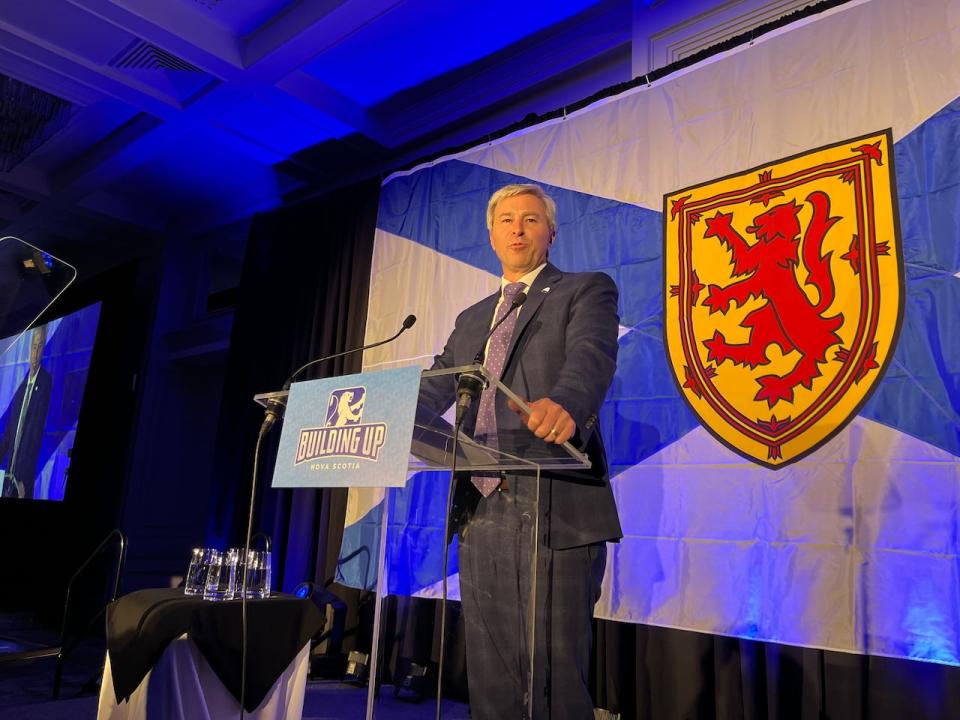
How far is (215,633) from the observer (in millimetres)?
2186

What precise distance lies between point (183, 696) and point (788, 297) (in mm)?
2422

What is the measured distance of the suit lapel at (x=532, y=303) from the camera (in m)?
2.06

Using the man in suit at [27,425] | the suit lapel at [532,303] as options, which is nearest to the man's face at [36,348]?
the man in suit at [27,425]

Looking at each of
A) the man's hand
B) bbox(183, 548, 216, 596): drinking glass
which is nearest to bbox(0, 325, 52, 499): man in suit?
bbox(183, 548, 216, 596): drinking glass

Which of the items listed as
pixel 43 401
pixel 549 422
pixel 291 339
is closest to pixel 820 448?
pixel 549 422

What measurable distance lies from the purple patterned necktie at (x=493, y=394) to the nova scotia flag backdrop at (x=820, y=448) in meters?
1.11

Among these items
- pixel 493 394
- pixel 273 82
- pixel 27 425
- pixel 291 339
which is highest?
pixel 273 82

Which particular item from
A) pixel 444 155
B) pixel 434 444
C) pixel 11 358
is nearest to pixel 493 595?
pixel 434 444

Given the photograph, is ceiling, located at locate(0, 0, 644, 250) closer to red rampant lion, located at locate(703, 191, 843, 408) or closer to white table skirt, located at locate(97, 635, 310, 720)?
red rampant lion, located at locate(703, 191, 843, 408)

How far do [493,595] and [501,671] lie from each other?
181 millimetres

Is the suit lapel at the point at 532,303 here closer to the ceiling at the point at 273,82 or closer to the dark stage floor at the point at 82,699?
the dark stage floor at the point at 82,699

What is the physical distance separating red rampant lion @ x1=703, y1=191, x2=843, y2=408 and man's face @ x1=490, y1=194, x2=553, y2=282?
0.94m

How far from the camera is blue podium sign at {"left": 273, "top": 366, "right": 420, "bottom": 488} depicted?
1435 mm

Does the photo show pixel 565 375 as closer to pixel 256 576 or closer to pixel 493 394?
pixel 493 394
